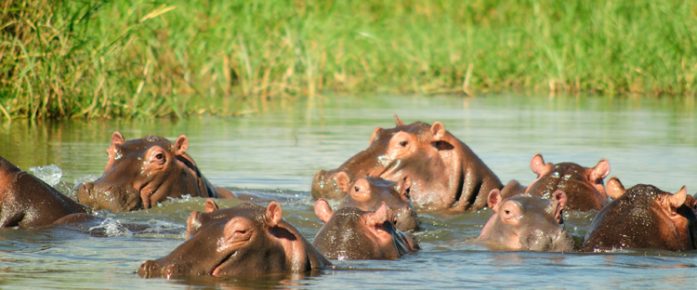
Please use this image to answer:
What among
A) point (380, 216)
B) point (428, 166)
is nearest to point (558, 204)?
point (380, 216)

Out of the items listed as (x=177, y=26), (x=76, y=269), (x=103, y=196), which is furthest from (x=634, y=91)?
(x=76, y=269)

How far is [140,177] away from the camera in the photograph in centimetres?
764

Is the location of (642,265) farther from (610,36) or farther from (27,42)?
(610,36)

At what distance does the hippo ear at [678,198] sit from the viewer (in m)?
Answer: 6.14

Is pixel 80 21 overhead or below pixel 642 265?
overhead

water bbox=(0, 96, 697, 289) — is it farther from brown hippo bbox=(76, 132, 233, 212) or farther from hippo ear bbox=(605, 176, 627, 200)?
hippo ear bbox=(605, 176, 627, 200)

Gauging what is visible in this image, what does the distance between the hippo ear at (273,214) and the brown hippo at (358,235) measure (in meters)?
0.72

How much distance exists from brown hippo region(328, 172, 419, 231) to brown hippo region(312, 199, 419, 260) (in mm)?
738

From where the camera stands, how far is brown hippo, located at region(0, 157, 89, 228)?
6.68 metres

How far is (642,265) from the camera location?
19.4 feet

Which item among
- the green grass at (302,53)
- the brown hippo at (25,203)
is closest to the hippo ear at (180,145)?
the brown hippo at (25,203)

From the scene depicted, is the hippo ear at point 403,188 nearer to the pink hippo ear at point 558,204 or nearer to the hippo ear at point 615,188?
the pink hippo ear at point 558,204

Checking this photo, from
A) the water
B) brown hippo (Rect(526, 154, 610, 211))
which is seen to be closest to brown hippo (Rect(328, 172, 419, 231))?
the water

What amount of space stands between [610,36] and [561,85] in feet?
3.39
